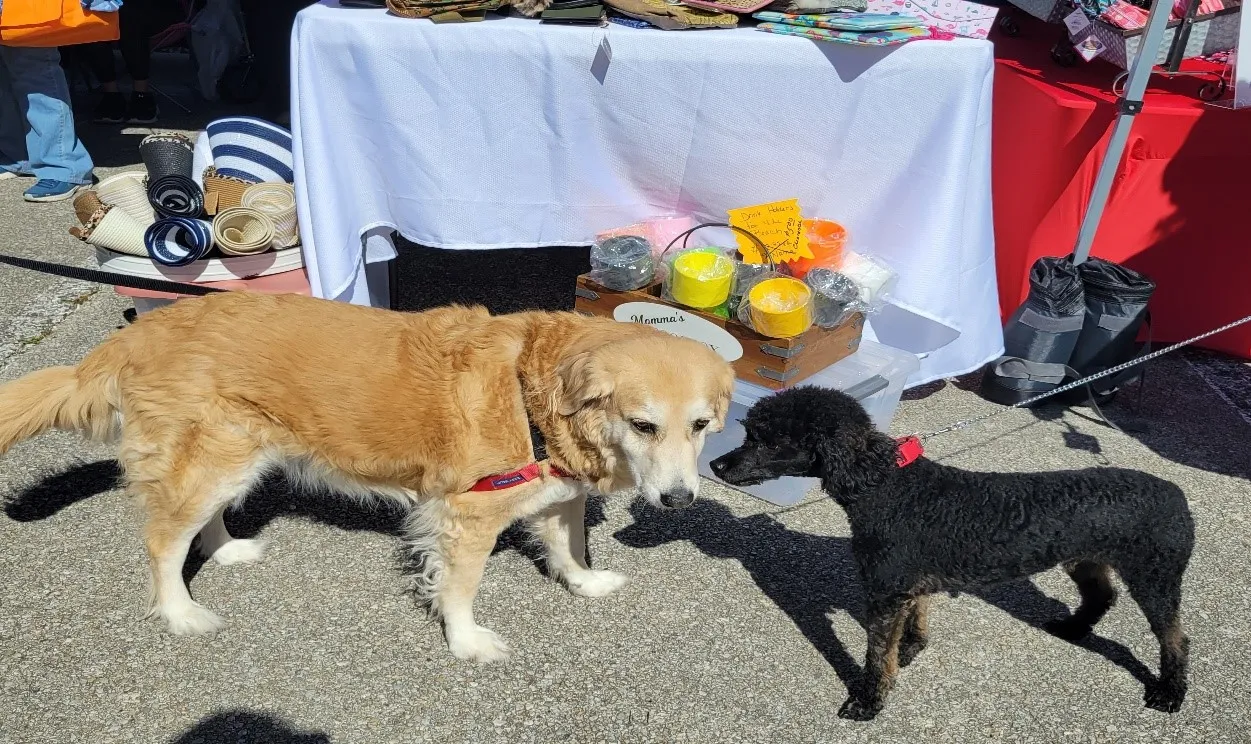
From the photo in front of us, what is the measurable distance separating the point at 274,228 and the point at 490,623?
2.12 m

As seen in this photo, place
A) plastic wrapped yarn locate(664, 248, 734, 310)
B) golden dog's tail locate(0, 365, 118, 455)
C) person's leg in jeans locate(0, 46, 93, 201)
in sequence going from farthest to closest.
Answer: person's leg in jeans locate(0, 46, 93, 201) < plastic wrapped yarn locate(664, 248, 734, 310) < golden dog's tail locate(0, 365, 118, 455)

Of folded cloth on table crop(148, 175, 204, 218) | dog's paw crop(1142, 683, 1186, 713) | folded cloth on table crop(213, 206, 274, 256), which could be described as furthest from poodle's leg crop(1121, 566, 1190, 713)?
folded cloth on table crop(148, 175, 204, 218)

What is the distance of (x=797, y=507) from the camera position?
3.82 meters

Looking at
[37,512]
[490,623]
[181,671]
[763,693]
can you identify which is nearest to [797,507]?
[763,693]

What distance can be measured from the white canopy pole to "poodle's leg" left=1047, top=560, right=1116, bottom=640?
2094 millimetres

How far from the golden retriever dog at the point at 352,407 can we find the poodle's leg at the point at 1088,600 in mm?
1481

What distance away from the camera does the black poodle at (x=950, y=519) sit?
255 centimetres

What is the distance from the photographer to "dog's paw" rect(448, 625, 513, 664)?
290cm

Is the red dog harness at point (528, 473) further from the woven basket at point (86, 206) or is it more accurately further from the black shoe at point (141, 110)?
the black shoe at point (141, 110)

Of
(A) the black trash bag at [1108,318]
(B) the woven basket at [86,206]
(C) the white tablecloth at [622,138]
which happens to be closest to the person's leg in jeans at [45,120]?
(B) the woven basket at [86,206]

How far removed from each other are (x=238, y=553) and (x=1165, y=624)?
318 cm

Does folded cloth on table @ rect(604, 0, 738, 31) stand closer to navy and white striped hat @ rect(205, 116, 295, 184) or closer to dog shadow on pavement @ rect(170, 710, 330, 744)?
navy and white striped hat @ rect(205, 116, 295, 184)

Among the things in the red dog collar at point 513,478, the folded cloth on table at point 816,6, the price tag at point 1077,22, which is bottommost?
the red dog collar at point 513,478

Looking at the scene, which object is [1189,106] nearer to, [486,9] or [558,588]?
[486,9]
